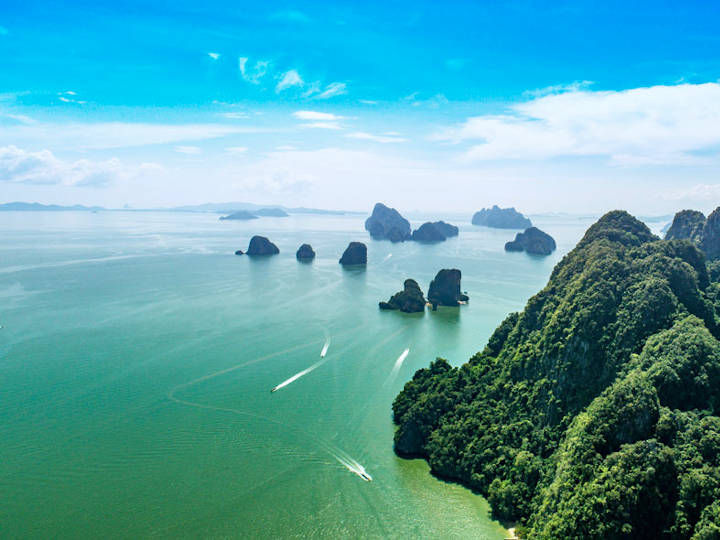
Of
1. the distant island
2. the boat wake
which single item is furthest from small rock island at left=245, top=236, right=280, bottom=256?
the distant island

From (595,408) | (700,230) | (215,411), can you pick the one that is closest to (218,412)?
(215,411)

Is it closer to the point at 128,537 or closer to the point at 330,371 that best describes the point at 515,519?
the point at 128,537

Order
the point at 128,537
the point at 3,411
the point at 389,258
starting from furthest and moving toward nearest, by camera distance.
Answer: the point at 389,258 < the point at 3,411 < the point at 128,537

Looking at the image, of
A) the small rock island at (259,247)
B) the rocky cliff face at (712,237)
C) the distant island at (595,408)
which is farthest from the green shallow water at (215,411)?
the small rock island at (259,247)

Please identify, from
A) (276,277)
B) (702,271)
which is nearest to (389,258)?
(276,277)

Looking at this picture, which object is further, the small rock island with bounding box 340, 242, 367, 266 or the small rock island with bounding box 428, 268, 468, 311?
the small rock island with bounding box 340, 242, 367, 266

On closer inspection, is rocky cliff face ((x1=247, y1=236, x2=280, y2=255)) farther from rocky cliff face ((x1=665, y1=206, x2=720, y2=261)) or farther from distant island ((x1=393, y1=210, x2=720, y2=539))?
distant island ((x1=393, y1=210, x2=720, y2=539))

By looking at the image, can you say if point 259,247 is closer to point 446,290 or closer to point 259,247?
point 259,247
